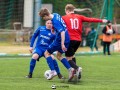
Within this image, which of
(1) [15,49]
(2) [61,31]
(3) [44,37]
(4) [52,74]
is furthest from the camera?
(1) [15,49]

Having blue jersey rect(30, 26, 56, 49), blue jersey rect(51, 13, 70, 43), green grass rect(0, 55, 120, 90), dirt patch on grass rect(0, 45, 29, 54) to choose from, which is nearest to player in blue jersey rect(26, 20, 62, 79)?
blue jersey rect(30, 26, 56, 49)

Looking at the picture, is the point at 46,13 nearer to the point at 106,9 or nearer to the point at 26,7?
the point at 26,7

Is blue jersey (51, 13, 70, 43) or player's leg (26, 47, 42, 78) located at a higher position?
blue jersey (51, 13, 70, 43)

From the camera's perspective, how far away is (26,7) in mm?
25656

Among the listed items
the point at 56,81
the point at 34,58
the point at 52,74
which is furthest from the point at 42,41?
the point at 56,81

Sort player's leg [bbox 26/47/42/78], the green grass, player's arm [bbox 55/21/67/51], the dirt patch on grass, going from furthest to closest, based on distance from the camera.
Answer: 1. the dirt patch on grass
2. player's leg [bbox 26/47/42/78]
3. player's arm [bbox 55/21/67/51]
4. the green grass

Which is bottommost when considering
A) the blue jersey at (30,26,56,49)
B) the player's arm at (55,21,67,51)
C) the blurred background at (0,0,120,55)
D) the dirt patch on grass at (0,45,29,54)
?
the dirt patch on grass at (0,45,29,54)

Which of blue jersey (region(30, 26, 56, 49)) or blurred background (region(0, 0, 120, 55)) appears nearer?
blue jersey (region(30, 26, 56, 49))

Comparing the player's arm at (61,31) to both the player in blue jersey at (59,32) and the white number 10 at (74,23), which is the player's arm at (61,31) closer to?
the player in blue jersey at (59,32)

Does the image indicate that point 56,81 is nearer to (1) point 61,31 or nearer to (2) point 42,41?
(1) point 61,31

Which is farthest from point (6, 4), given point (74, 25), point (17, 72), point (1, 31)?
point (74, 25)

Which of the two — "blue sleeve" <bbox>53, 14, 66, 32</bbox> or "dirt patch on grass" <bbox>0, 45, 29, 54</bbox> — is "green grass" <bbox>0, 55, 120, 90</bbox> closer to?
"blue sleeve" <bbox>53, 14, 66, 32</bbox>

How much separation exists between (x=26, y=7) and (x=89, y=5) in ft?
23.6

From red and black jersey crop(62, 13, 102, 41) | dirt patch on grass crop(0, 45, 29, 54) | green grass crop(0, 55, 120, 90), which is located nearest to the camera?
green grass crop(0, 55, 120, 90)
